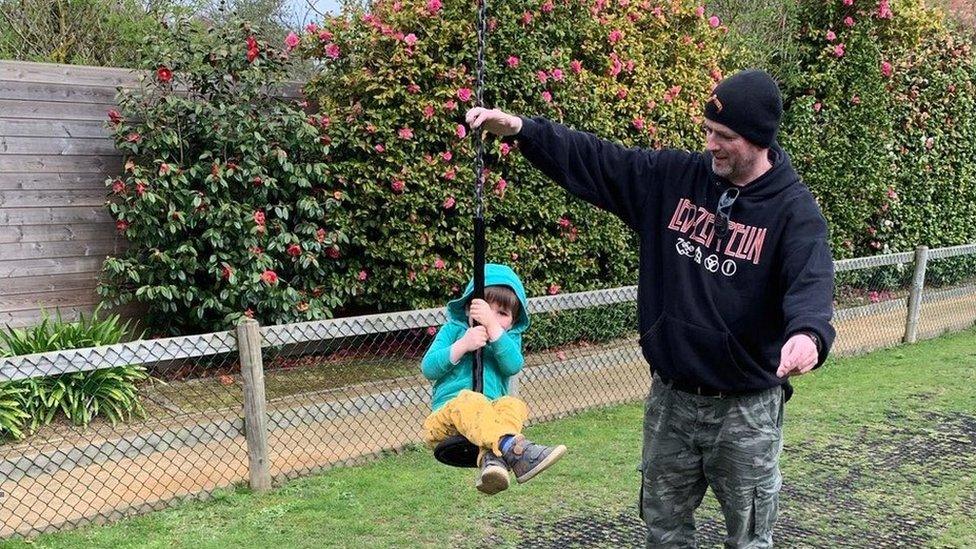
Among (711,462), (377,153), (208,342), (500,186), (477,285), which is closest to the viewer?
(711,462)

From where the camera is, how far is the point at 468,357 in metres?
3.30

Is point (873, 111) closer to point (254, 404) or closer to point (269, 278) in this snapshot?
point (269, 278)

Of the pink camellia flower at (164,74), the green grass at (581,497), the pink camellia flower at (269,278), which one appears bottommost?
the green grass at (581,497)

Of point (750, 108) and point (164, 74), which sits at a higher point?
point (164, 74)

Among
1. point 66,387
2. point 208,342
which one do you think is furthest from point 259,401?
point 66,387

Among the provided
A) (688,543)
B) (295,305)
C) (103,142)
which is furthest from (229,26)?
(688,543)

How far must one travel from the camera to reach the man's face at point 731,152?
261 centimetres

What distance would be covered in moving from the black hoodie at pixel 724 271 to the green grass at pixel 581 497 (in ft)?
5.69

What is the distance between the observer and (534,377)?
6.21 metres

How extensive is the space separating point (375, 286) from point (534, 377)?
162 cm

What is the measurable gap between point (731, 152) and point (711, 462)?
41.2 inches

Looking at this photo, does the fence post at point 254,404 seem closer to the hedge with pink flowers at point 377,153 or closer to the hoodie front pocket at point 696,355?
the hedge with pink flowers at point 377,153

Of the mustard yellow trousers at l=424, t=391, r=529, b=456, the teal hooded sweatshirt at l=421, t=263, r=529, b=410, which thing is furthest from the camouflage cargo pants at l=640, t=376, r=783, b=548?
the teal hooded sweatshirt at l=421, t=263, r=529, b=410

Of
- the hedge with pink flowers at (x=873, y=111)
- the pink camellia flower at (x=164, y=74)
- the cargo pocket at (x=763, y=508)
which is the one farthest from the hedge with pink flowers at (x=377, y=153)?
the cargo pocket at (x=763, y=508)
